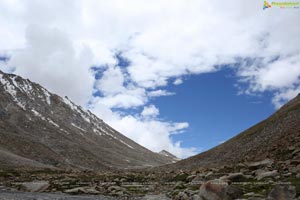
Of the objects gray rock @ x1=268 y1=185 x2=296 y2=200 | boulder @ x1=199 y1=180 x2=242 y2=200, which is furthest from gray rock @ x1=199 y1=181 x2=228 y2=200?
gray rock @ x1=268 y1=185 x2=296 y2=200

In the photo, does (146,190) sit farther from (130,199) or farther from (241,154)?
(241,154)

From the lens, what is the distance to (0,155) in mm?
170625

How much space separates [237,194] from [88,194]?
22686 mm

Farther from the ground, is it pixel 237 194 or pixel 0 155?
pixel 0 155

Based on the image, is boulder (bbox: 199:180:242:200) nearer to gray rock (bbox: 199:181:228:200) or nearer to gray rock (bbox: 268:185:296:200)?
gray rock (bbox: 199:181:228:200)

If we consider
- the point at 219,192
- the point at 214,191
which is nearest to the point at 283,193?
the point at 219,192

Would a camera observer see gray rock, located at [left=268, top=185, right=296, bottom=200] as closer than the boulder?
Yes

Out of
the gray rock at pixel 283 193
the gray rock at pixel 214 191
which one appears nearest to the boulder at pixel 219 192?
the gray rock at pixel 214 191

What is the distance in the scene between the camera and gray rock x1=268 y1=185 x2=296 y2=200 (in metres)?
19.3

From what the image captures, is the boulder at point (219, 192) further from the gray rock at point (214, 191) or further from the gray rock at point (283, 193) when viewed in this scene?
the gray rock at point (283, 193)

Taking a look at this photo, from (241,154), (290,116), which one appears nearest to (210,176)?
(241,154)

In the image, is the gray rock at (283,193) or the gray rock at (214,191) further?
the gray rock at (214,191)

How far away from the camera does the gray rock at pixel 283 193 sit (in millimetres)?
19344

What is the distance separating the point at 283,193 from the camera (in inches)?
765
